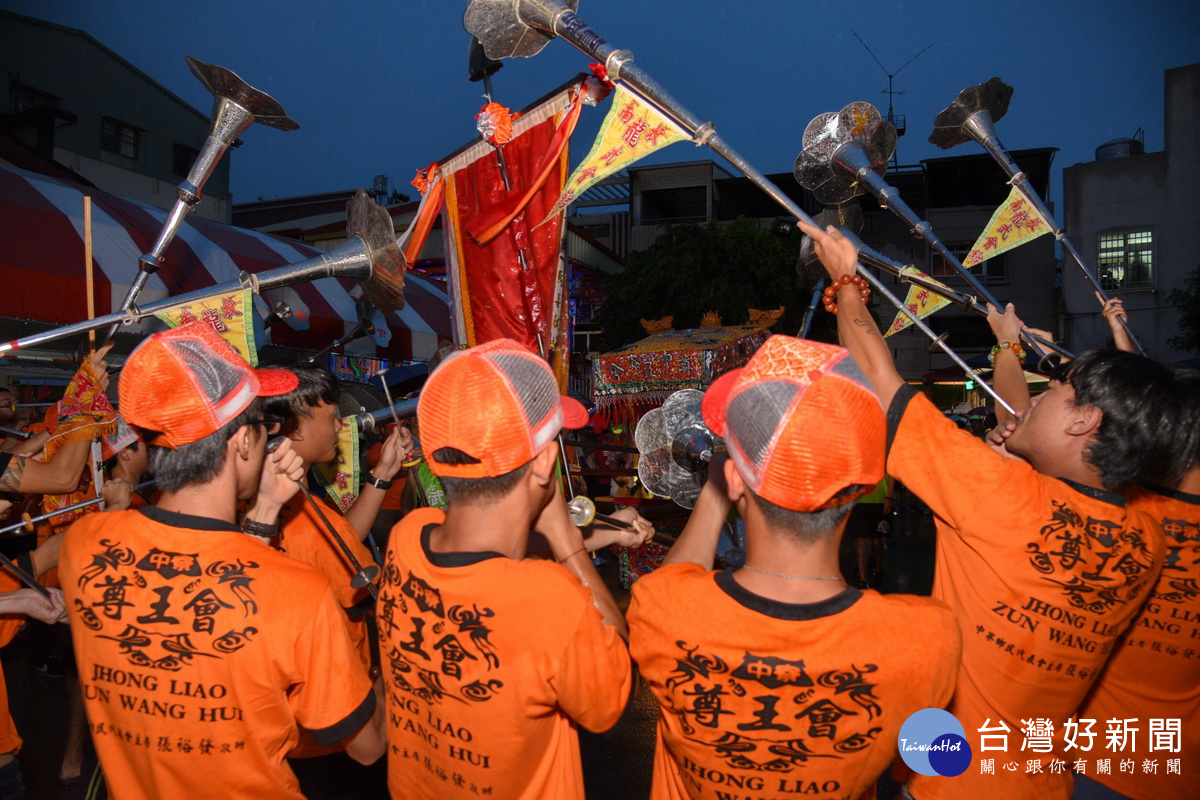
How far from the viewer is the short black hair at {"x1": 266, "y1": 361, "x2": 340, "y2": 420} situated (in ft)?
10.2

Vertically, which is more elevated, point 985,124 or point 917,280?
point 985,124

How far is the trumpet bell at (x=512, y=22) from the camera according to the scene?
2945 mm

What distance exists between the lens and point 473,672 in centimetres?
162

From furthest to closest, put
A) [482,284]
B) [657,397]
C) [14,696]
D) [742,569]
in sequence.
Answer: [657,397] → [14,696] → [482,284] → [742,569]

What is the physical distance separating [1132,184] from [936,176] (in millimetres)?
7322

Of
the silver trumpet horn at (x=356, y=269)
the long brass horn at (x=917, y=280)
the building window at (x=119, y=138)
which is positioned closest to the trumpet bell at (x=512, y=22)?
the silver trumpet horn at (x=356, y=269)

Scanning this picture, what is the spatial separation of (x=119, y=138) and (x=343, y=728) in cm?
2297

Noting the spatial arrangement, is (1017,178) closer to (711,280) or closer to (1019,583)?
(1019,583)

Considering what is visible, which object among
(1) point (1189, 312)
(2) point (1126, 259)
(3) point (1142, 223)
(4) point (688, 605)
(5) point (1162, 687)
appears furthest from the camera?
(2) point (1126, 259)

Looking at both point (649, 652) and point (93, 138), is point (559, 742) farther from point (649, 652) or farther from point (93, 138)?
point (93, 138)

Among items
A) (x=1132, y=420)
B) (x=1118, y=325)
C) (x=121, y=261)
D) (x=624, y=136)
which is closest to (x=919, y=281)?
(x=1132, y=420)

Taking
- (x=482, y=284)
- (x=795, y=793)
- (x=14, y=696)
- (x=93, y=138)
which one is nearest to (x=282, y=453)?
(x=795, y=793)

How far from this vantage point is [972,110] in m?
3.99

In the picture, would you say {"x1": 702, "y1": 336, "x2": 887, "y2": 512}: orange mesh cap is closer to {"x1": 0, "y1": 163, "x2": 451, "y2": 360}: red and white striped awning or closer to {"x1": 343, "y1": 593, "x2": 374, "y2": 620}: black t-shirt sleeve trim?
{"x1": 343, "y1": 593, "x2": 374, "y2": 620}: black t-shirt sleeve trim
